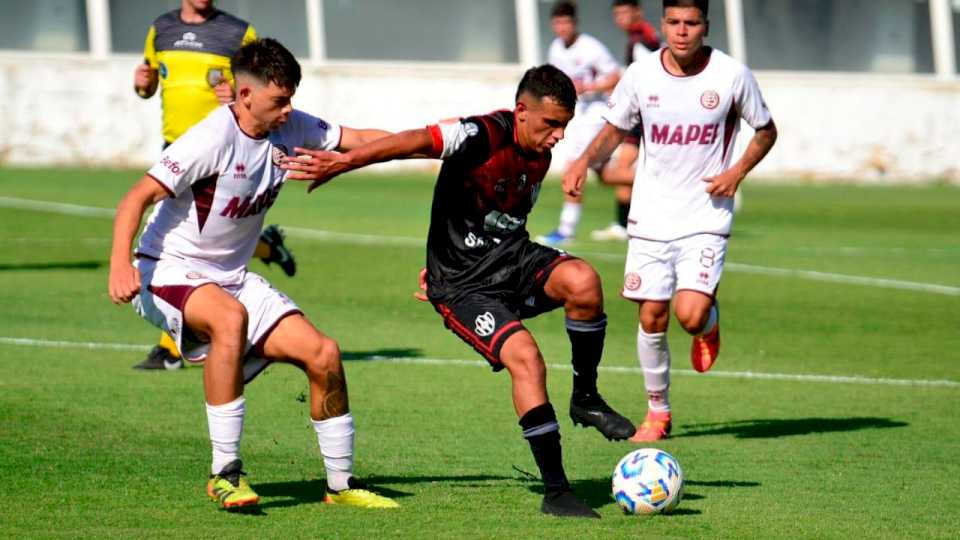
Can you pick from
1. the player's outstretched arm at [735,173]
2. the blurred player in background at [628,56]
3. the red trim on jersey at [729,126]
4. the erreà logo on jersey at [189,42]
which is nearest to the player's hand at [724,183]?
the player's outstretched arm at [735,173]

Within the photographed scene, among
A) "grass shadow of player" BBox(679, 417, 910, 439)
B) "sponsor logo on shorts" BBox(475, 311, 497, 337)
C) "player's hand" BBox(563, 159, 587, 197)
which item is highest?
"player's hand" BBox(563, 159, 587, 197)

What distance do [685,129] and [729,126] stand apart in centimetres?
26

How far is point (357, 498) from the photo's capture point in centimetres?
688

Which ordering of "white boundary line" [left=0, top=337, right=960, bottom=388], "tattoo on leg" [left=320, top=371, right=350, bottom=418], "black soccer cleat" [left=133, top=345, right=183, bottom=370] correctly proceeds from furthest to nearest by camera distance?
"white boundary line" [left=0, top=337, right=960, bottom=388] → "black soccer cleat" [left=133, top=345, right=183, bottom=370] → "tattoo on leg" [left=320, top=371, right=350, bottom=418]

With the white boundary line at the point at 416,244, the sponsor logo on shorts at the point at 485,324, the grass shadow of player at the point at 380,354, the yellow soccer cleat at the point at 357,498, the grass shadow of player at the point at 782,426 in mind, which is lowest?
the white boundary line at the point at 416,244

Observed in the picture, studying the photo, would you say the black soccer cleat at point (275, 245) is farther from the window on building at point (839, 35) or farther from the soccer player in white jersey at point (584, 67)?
the window on building at point (839, 35)

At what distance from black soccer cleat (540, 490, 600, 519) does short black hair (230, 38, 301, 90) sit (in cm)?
198

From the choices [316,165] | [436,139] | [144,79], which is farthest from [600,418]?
[144,79]

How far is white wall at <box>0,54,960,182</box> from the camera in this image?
1011 inches

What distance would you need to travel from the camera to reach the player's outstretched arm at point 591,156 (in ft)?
28.2

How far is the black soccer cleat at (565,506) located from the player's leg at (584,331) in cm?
72

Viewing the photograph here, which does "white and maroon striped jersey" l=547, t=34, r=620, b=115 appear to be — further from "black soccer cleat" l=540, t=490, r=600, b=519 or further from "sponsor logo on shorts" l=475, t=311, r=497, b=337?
"black soccer cleat" l=540, t=490, r=600, b=519

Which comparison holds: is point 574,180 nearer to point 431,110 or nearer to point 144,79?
point 144,79

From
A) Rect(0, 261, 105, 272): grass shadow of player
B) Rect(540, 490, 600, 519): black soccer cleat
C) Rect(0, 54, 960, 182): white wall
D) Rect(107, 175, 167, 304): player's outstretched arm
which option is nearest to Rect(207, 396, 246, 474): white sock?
Rect(107, 175, 167, 304): player's outstretched arm
